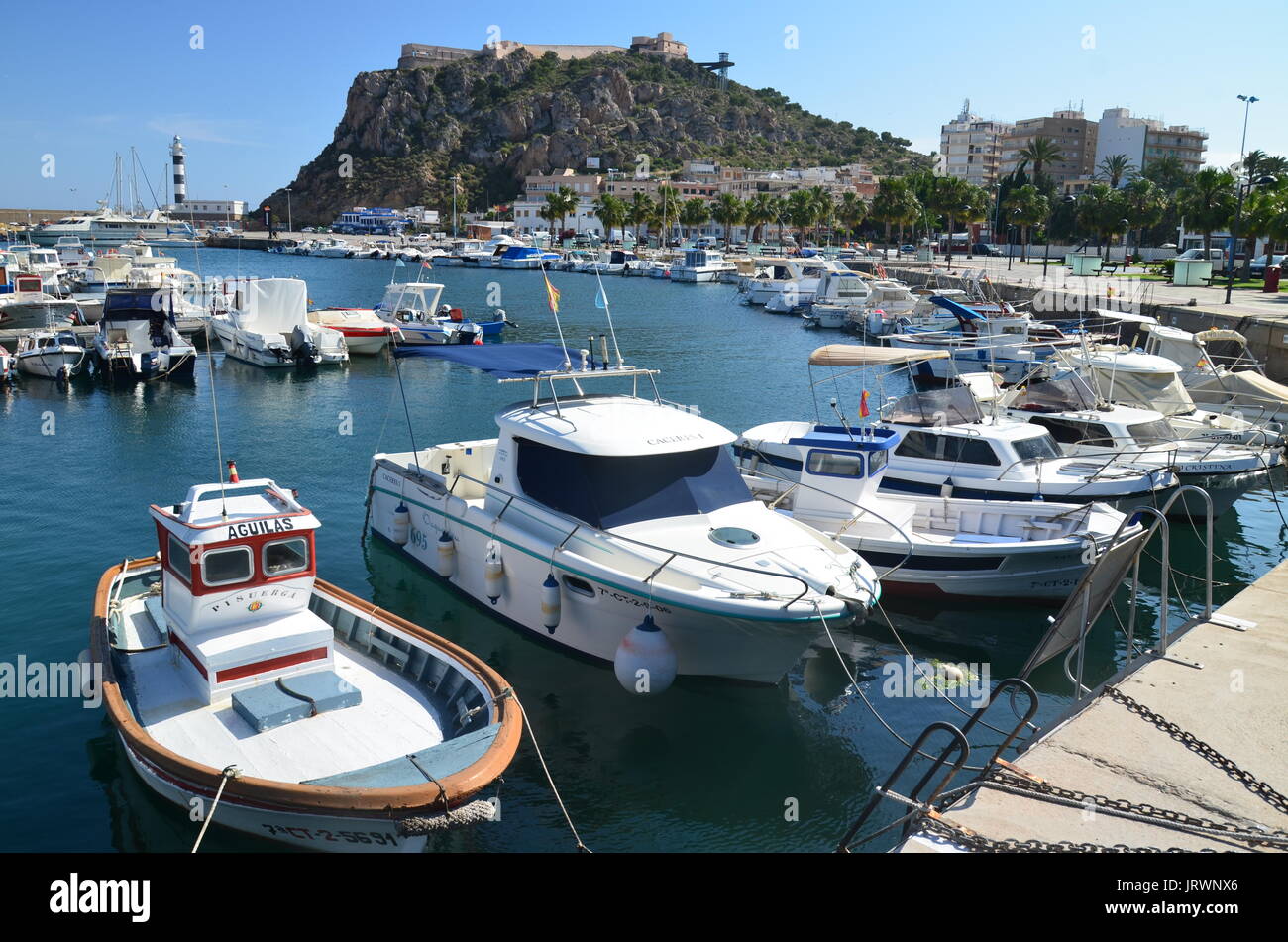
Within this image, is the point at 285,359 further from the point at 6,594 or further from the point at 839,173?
the point at 839,173

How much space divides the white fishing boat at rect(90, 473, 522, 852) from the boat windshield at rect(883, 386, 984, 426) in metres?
11.8

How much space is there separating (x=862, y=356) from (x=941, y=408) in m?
→ 1.89

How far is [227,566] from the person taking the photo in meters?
9.91

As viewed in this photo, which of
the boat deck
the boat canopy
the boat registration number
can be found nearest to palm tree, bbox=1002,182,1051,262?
the boat canopy

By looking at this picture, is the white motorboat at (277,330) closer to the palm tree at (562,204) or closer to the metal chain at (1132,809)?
the metal chain at (1132,809)

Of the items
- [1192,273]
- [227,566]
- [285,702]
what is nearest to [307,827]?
[285,702]

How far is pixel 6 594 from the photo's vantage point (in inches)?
616

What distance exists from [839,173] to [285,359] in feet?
494

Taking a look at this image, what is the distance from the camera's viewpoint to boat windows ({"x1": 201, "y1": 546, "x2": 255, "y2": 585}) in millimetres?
9789

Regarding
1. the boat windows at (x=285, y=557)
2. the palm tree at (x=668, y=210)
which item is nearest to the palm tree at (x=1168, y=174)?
the palm tree at (x=668, y=210)

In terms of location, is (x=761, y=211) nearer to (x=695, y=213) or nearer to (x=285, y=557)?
(x=695, y=213)

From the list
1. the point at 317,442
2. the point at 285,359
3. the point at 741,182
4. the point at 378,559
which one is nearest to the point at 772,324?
the point at 285,359

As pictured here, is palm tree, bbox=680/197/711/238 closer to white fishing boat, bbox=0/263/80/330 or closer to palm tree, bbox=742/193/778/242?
palm tree, bbox=742/193/778/242
